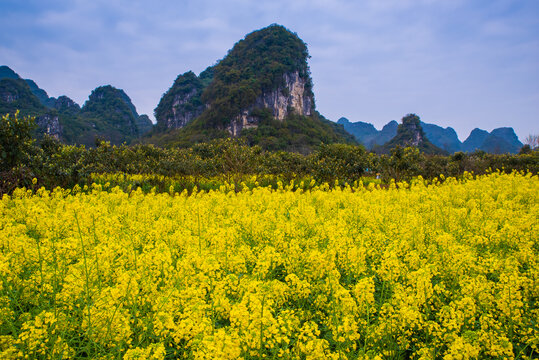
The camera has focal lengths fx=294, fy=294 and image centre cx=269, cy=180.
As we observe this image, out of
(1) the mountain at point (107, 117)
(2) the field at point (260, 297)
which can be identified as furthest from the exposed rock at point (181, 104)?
(2) the field at point (260, 297)

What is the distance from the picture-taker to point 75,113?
136 metres

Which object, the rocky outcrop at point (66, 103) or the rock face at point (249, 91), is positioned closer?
the rock face at point (249, 91)

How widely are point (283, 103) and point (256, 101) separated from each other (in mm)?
12930

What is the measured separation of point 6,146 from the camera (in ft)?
39.5

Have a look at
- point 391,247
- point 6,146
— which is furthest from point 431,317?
point 6,146

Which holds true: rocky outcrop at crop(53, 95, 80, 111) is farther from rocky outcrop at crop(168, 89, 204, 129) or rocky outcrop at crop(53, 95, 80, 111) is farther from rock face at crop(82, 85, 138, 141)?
rocky outcrop at crop(168, 89, 204, 129)

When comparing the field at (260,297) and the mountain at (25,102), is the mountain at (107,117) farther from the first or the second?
the field at (260,297)

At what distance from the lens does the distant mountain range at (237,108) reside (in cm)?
8888

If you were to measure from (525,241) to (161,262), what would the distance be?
5389 mm

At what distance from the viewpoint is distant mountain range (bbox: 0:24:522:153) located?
88875mm

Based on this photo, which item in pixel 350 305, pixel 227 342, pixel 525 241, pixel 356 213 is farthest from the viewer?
pixel 356 213

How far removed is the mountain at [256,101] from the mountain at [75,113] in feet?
49.5

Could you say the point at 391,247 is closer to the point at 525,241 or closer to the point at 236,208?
the point at 525,241

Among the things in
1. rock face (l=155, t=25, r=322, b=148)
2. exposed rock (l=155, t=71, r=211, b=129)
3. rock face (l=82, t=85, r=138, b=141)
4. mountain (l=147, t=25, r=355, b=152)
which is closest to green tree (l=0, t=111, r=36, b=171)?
mountain (l=147, t=25, r=355, b=152)
